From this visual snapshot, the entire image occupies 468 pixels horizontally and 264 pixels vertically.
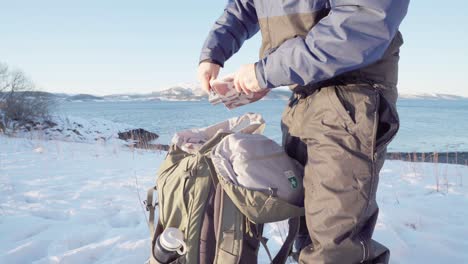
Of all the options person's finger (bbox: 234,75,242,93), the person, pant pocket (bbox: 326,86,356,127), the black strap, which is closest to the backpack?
the black strap

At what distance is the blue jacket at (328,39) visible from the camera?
1.15 meters

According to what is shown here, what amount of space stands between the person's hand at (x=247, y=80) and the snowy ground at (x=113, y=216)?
5.32ft

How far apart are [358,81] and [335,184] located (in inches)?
17.1

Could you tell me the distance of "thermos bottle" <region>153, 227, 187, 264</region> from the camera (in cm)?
→ 163

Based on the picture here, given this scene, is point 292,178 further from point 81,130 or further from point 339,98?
point 81,130

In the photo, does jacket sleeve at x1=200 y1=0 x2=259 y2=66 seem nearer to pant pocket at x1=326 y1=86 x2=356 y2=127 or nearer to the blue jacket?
the blue jacket

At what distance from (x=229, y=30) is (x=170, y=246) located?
121 centimetres

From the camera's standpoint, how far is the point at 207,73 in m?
1.88

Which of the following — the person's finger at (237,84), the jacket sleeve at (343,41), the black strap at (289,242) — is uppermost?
the jacket sleeve at (343,41)

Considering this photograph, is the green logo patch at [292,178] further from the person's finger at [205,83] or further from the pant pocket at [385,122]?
the person's finger at [205,83]

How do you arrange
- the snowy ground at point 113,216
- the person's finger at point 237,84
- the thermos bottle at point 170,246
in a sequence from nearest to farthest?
1. the person's finger at point 237,84
2. the thermos bottle at point 170,246
3. the snowy ground at point 113,216

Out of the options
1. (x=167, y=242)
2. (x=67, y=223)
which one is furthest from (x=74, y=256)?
(x=167, y=242)

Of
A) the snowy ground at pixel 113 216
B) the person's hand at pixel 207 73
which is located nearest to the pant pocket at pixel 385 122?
the person's hand at pixel 207 73

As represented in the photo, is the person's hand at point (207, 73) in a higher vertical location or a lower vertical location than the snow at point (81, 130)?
higher
